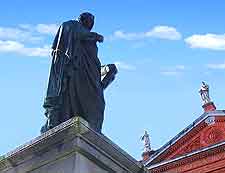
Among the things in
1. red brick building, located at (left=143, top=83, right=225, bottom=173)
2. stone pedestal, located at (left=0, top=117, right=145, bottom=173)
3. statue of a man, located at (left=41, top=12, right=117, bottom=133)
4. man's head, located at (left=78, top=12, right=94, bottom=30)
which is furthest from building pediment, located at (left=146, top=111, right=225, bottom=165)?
stone pedestal, located at (left=0, top=117, right=145, bottom=173)

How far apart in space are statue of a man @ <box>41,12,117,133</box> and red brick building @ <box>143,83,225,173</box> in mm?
20020

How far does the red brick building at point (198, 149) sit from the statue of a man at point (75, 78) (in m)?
20.0

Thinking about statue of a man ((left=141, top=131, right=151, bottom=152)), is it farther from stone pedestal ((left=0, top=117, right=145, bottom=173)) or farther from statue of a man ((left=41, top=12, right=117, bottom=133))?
stone pedestal ((left=0, top=117, right=145, bottom=173))

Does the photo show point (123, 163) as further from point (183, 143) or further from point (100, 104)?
point (183, 143)

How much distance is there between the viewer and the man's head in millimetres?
5324

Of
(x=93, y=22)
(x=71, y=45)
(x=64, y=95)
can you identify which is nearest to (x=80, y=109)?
(x=64, y=95)

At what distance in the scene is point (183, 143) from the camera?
2550cm

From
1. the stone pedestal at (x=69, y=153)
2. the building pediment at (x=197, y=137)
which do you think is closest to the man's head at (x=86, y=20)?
the stone pedestal at (x=69, y=153)

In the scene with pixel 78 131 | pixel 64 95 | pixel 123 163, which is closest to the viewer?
pixel 78 131

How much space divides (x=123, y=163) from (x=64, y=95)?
0.99m

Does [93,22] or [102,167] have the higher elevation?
[93,22]

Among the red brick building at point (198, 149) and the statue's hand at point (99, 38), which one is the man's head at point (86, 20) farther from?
the red brick building at point (198, 149)

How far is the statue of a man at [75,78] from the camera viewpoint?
4688 millimetres

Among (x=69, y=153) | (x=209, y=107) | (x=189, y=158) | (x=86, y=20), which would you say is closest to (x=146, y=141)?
(x=189, y=158)
